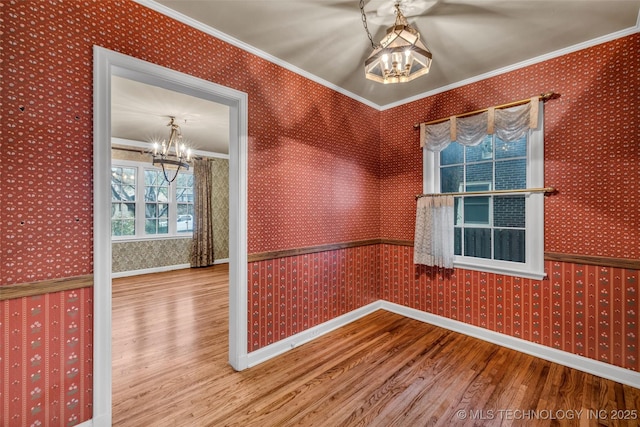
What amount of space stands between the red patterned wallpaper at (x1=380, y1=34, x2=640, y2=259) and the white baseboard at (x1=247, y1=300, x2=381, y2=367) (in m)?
2.03

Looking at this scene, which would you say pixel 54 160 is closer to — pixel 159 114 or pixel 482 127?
pixel 159 114

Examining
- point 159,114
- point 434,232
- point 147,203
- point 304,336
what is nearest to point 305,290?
point 304,336

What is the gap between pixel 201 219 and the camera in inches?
248

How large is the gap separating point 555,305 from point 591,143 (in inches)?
55.3

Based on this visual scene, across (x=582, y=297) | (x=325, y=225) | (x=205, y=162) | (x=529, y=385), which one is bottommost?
(x=529, y=385)

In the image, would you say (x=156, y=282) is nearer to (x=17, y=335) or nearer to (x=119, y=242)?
(x=119, y=242)

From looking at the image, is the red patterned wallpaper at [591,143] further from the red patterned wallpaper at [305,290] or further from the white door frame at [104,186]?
the white door frame at [104,186]

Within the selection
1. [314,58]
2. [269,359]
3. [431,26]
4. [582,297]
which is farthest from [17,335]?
[582,297]

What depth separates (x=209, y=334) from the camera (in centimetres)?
295

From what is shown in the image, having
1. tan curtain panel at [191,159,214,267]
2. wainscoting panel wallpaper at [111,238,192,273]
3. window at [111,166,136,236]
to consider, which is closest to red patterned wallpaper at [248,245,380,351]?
wainscoting panel wallpaper at [111,238,192,273]

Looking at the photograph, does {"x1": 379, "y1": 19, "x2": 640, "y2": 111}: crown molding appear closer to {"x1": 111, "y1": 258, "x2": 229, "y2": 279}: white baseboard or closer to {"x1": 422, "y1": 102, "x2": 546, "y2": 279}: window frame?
{"x1": 422, "y1": 102, "x2": 546, "y2": 279}: window frame

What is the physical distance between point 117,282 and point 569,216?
6398mm

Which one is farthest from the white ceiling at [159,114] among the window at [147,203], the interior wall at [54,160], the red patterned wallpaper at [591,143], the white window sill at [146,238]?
the red patterned wallpaper at [591,143]

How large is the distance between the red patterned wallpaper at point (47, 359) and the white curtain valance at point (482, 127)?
3.35m
